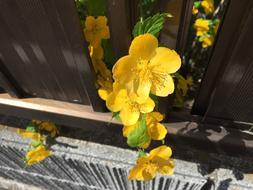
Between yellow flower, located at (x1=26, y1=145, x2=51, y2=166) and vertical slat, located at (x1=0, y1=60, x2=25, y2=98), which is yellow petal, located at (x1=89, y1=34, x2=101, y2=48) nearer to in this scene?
vertical slat, located at (x1=0, y1=60, x2=25, y2=98)

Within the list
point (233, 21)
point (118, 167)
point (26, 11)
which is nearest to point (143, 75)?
point (233, 21)

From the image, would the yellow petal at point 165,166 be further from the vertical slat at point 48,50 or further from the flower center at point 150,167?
the vertical slat at point 48,50

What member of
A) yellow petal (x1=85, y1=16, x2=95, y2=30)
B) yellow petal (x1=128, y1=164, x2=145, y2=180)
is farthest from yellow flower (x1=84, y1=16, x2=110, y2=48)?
yellow petal (x1=128, y1=164, x2=145, y2=180)

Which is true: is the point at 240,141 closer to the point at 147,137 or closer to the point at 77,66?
the point at 147,137

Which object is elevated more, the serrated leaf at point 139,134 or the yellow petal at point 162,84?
the yellow petal at point 162,84

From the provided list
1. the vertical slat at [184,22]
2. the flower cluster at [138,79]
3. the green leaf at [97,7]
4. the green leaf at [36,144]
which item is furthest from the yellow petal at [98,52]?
the green leaf at [36,144]

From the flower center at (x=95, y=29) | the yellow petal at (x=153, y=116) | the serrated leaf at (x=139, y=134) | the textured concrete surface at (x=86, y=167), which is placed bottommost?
the textured concrete surface at (x=86, y=167)
